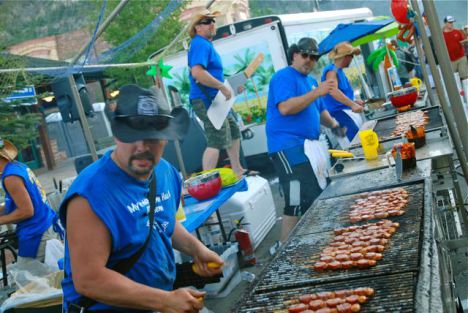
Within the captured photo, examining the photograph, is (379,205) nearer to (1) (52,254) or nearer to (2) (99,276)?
(2) (99,276)

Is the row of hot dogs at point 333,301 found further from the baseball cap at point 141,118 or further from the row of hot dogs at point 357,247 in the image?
the baseball cap at point 141,118

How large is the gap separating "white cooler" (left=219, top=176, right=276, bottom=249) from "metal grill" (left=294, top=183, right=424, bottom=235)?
2494 mm

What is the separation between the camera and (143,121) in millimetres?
2842

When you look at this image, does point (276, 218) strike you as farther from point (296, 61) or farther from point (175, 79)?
point (175, 79)

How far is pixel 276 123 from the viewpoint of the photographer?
20.4ft

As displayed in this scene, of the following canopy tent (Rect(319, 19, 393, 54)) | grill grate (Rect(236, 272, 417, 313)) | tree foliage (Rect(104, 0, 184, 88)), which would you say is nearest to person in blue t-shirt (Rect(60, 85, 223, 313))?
grill grate (Rect(236, 272, 417, 313))

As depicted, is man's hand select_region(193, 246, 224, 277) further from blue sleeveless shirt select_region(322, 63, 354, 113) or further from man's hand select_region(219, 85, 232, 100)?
blue sleeveless shirt select_region(322, 63, 354, 113)

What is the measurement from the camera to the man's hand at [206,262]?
3291 mm

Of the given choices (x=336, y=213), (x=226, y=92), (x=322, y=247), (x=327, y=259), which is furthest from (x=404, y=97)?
(x=327, y=259)

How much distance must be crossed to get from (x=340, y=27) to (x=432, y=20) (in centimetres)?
643

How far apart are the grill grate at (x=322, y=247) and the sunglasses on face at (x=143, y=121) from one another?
1.04m

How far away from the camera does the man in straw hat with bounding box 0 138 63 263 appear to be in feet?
17.6

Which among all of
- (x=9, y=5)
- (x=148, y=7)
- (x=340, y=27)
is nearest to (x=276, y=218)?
(x=340, y=27)

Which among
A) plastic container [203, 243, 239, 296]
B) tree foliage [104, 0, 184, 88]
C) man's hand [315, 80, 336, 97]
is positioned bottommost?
plastic container [203, 243, 239, 296]
